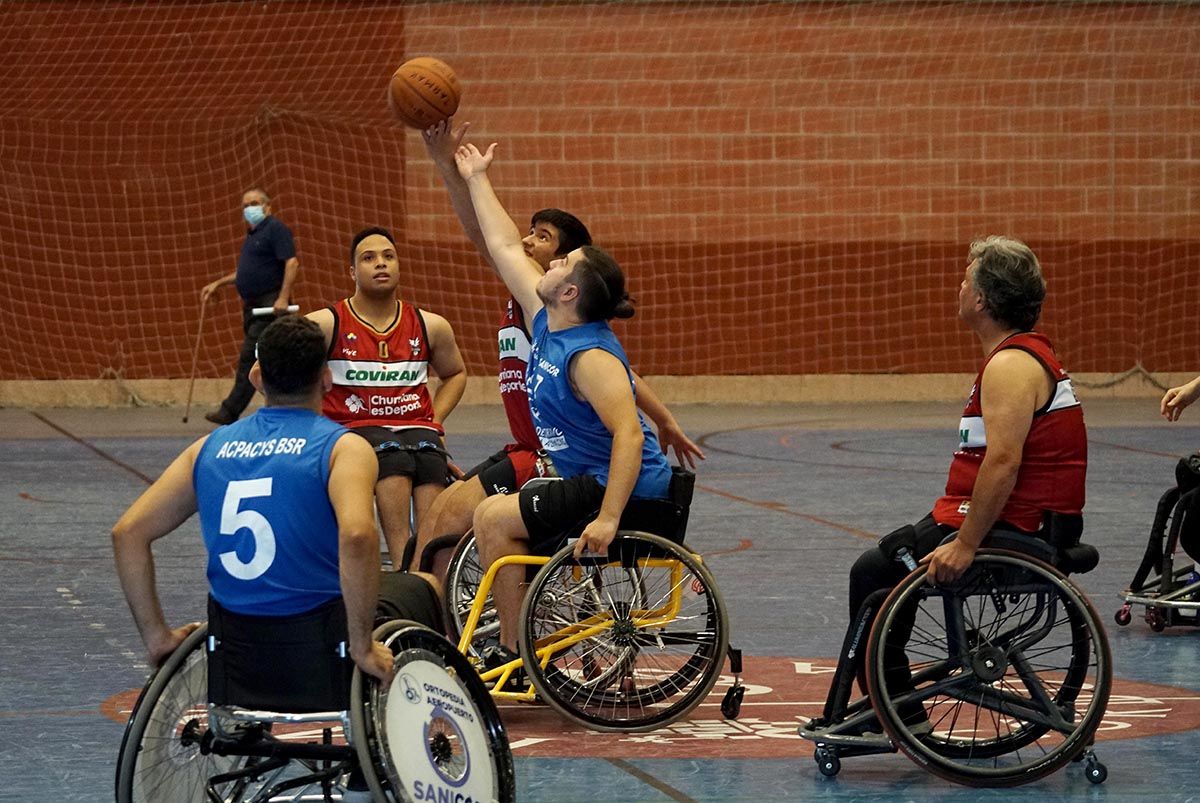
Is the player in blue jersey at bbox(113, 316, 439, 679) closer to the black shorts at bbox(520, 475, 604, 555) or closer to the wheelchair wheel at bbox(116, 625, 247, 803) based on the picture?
the wheelchair wheel at bbox(116, 625, 247, 803)

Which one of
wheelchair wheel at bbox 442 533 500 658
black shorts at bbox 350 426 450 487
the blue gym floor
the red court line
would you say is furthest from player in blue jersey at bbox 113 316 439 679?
the red court line

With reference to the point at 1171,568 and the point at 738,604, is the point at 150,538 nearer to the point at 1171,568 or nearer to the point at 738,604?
the point at 738,604

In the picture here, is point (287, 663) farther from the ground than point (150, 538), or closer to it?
closer to it

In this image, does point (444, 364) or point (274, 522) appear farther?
point (444, 364)

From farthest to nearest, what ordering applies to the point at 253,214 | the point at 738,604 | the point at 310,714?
the point at 253,214, the point at 738,604, the point at 310,714

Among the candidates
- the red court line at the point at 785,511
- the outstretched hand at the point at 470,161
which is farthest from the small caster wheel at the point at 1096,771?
the red court line at the point at 785,511

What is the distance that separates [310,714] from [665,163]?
547 inches

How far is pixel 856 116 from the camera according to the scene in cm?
1745

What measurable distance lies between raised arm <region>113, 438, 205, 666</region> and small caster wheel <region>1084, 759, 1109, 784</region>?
2254 mm

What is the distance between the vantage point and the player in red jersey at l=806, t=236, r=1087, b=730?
451cm

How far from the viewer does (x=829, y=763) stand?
469cm

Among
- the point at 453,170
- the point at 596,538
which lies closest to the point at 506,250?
the point at 453,170

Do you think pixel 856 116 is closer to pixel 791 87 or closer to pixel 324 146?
pixel 791 87

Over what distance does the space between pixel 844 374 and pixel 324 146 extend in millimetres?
5403
